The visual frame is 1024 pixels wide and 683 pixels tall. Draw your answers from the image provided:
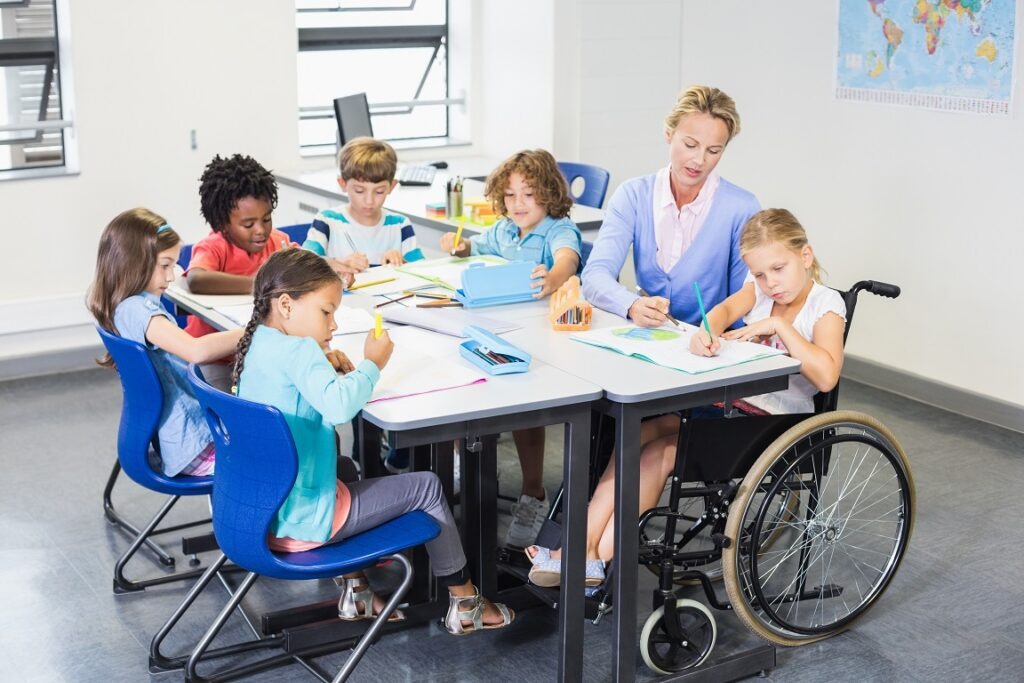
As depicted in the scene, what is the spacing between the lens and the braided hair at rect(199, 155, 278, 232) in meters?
3.52

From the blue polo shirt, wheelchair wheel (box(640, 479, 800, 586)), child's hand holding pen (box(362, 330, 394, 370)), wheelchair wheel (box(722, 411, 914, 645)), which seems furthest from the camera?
the blue polo shirt

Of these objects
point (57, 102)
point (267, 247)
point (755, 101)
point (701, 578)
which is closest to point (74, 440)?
point (267, 247)

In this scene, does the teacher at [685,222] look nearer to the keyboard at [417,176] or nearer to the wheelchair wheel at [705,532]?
the wheelchair wheel at [705,532]

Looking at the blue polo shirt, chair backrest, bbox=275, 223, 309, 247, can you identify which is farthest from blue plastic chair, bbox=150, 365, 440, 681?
chair backrest, bbox=275, 223, 309, 247

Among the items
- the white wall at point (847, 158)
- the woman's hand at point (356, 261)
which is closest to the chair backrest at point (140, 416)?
the woman's hand at point (356, 261)

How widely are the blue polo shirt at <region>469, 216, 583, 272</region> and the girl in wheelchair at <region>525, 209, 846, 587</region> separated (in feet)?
2.34

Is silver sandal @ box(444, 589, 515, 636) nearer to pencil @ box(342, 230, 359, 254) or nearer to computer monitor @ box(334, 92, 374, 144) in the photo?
pencil @ box(342, 230, 359, 254)

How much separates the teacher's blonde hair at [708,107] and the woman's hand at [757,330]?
1.99ft

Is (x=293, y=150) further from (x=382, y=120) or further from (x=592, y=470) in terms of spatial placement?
(x=592, y=470)

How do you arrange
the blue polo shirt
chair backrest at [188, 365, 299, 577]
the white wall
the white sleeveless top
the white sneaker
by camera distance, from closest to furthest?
chair backrest at [188, 365, 299, 577] → the white sleeveless top → the white sneaker → the blue polo shirt → the white wall

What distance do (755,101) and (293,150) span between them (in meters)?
2.11

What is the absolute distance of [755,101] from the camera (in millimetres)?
5594

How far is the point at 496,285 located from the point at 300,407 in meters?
0.91

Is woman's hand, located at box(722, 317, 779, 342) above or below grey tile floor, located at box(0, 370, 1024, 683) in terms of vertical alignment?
above
